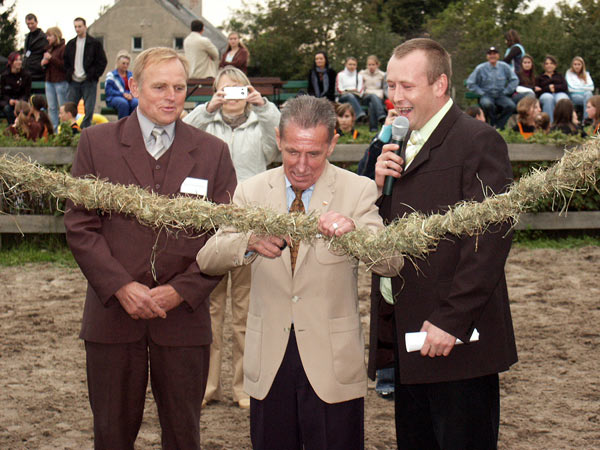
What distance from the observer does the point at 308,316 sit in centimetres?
342

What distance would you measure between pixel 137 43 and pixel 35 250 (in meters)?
48.9

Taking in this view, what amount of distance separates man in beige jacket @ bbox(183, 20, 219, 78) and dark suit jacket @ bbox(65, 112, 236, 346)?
11.3 m

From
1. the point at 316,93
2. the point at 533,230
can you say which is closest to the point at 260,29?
the point at 316,93

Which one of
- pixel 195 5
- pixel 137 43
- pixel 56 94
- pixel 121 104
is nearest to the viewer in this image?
pixel 121 104

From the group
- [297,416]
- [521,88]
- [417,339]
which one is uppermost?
[521,88]

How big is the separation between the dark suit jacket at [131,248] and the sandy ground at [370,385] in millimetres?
1520

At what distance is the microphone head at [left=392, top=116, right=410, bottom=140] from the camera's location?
3322 mm

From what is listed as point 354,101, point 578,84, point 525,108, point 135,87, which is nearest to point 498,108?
point 578,84

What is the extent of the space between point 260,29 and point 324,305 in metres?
48.6

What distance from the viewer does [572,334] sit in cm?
720

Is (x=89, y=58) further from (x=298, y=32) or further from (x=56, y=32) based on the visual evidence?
(x=298, y=32)

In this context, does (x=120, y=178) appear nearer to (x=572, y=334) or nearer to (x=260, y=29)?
(x=572, y=334)

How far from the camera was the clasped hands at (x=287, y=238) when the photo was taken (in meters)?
3.10

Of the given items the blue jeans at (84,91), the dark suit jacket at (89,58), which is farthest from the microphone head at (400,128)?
the blue jeans at (84,91)
